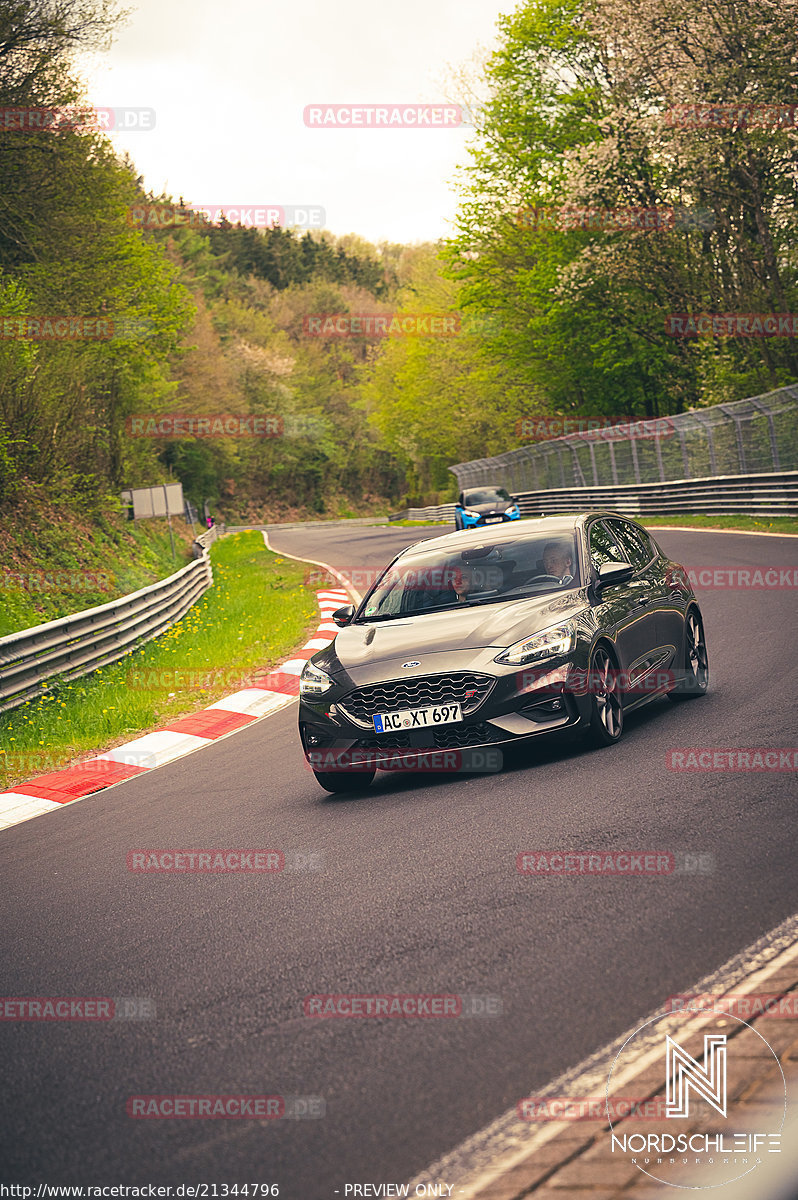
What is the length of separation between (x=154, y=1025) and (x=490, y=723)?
10.5 feet

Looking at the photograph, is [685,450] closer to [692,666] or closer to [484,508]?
[484,508]

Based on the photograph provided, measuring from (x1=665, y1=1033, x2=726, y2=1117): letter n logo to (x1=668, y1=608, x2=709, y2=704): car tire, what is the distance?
5.54m

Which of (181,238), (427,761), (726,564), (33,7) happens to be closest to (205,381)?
(181,238)

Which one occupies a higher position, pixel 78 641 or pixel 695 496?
pixel 695 496

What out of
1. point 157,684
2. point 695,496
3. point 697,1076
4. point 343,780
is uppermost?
point 695,496

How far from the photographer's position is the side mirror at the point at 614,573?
752 centimetres

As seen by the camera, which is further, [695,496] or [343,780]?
[695,496]

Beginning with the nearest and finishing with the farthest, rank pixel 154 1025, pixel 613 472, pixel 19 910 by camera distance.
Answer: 1. pixel 154 1025
2. pixel 19 910
3. pixel 613 472

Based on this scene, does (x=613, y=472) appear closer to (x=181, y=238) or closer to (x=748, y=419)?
(x=748, y=419)

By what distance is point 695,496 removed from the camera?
30.4 m

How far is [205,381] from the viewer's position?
7362 cm

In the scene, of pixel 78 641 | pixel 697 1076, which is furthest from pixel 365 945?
pixel 78 641

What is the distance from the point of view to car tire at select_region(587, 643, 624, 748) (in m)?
6.89

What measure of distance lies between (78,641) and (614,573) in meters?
8.50
